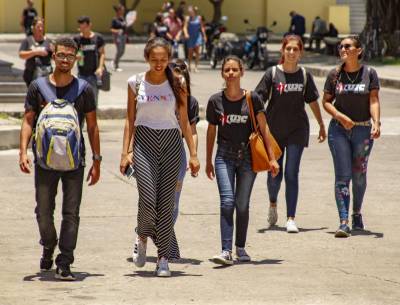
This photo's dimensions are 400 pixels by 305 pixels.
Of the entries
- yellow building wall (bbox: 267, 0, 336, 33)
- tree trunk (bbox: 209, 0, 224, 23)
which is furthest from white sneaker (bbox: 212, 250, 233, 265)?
yellow building wall (bbox: 267, 0, 336, 33)

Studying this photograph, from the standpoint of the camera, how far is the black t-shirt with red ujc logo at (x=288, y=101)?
11609 mm

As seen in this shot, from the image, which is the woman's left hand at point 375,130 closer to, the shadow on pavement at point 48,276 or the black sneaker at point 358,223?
the black sneaker at point 358,223

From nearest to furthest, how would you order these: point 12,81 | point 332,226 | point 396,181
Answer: point 332,226 → point 396,181 → point 12,81

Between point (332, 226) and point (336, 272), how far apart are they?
7.54 ft

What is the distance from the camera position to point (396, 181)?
48.4 feet

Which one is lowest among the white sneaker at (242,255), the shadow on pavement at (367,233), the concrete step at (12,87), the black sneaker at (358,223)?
the concrete step at (12,87)

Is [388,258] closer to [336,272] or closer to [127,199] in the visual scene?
[336,272]

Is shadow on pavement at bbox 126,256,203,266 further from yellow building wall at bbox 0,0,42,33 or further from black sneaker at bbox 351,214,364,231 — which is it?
yellow building wall at bbox 0,0,42,33

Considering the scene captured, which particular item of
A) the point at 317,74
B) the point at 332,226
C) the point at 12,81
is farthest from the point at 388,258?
the point at 317,74

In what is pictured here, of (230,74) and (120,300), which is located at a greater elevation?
(230,74)

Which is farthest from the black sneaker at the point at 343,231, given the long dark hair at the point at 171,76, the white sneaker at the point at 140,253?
the long dark hair at the point at 171,76

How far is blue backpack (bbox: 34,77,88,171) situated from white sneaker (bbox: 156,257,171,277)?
93cm

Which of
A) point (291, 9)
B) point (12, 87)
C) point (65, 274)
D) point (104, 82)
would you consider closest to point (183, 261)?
point (65, 274)

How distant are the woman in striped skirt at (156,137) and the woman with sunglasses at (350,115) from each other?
7.51 ft
